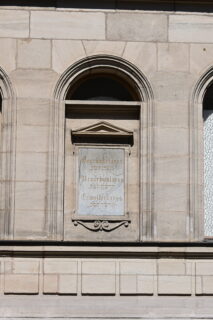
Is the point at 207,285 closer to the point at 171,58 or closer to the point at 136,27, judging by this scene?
the point at 171,58

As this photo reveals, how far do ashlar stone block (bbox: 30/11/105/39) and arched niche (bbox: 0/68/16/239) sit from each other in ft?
3.83

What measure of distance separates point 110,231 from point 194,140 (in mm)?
2413

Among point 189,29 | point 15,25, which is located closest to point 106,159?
point 189,29

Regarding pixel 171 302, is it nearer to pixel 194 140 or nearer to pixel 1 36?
pixel 194 140

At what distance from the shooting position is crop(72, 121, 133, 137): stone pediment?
55.5 feet

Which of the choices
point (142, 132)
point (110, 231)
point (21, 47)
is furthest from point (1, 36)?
point (110, 231)

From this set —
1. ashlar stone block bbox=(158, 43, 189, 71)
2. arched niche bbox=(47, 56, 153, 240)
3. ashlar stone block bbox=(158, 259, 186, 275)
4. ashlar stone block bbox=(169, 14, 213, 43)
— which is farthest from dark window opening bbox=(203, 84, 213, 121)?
ashlar stone block bbox=(158, 259, 186, 275)

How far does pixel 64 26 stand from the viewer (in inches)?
666

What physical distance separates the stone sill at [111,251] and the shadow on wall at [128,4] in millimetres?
4729

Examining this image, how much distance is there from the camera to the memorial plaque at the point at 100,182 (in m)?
16.7

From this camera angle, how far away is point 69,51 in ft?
55.3

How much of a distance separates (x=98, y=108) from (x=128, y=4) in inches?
84.8

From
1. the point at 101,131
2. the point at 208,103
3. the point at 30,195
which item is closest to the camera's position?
the point at 30,195

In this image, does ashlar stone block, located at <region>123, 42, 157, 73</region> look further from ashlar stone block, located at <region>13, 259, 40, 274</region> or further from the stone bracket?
ashlar stone block, located at <region>13, 259, 40, 274</region>
